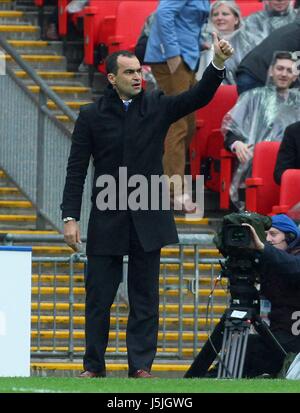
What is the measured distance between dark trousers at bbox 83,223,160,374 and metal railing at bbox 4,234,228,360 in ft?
7.13

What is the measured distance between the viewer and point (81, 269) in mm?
15328

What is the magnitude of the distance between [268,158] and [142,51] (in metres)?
1.72

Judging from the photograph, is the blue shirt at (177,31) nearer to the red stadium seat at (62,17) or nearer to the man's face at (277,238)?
the red stadium seat at (62,17)

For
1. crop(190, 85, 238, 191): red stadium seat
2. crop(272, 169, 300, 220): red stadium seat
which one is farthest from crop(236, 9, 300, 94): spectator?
crop(272, 169, 300, 220): red stadium seat

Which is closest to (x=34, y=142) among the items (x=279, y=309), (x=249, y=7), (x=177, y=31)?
(x=177, y=31)

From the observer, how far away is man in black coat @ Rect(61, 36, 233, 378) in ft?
42.1

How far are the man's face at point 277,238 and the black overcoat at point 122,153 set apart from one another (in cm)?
86

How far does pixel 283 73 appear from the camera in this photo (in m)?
16.6

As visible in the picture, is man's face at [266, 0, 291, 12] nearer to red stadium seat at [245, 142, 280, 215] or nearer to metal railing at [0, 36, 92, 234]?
red stadium seat at [245, 142, 280, 215]

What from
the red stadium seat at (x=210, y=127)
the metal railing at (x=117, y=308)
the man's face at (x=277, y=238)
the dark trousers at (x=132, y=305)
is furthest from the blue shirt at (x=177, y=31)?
the dark trousers at (x=132, y=305)

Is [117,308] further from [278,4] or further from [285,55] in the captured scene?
[278,4]

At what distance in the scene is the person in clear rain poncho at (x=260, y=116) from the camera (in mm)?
16672

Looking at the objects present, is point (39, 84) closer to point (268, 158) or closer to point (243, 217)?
point (268, 158)

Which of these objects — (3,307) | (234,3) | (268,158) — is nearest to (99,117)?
(3,307)
